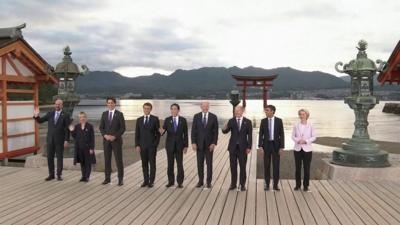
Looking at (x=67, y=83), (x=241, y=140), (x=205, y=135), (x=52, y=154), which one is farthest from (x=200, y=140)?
(x=67, y=83)

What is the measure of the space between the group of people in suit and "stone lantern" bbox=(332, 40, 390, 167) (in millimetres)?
1810

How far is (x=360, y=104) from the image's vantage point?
9977 millimetres

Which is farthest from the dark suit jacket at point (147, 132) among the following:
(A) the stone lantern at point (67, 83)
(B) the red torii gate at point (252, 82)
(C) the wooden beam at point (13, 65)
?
(B) the red torii gate at point (252, 82)

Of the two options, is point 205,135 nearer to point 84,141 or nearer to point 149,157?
point 149,157

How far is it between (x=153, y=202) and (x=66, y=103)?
16.5ft

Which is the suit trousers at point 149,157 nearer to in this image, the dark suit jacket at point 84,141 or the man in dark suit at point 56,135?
the dark suit jacket at point 84,141

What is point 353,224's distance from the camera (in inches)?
235

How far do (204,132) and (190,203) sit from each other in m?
1.67

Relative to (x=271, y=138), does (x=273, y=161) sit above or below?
below

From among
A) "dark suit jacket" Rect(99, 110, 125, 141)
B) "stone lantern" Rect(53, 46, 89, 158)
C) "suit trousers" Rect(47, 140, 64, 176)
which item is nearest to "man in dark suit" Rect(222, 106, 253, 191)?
"dark suit jacket" Rect(99, 110, 125, 141)

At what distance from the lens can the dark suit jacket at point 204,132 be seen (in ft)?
27.1

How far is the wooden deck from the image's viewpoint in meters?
6.20

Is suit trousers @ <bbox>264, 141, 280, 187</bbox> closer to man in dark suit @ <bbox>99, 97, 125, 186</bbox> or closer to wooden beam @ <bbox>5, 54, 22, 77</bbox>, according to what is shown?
man in dark suit @ <bbox>99, 97, 125, 186</bbox>

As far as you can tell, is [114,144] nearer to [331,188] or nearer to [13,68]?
[331,188]
